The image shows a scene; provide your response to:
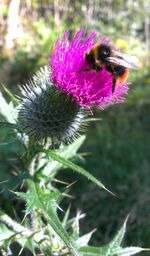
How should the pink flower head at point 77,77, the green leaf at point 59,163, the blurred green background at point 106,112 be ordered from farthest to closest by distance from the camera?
the blurred green background at point 106,112
the green leaf at point 59,163
the pink flower head at point 77,77

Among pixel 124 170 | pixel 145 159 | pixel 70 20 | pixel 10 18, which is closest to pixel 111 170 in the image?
pixel 124 170

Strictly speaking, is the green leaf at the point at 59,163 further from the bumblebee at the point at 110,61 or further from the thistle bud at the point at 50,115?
the bumblebee at the point at 110,61

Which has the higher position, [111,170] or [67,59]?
[67,59]

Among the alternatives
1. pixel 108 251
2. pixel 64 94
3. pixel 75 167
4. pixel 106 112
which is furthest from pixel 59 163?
pixel 106 112

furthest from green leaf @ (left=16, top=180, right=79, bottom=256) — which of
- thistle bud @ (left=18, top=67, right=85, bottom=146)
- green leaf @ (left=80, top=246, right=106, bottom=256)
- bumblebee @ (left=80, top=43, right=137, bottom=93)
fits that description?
bumblebee @ (left=80, top=43, right=137, bottom=93)

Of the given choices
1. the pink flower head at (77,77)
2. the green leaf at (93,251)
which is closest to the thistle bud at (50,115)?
the pink flower head at (77,77)

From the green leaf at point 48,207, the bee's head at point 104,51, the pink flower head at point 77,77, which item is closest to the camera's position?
the green leaf at point 48,207

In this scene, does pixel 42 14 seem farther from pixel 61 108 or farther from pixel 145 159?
pixel 61 108

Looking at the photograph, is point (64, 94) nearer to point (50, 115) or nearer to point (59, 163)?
point (50, 115)
